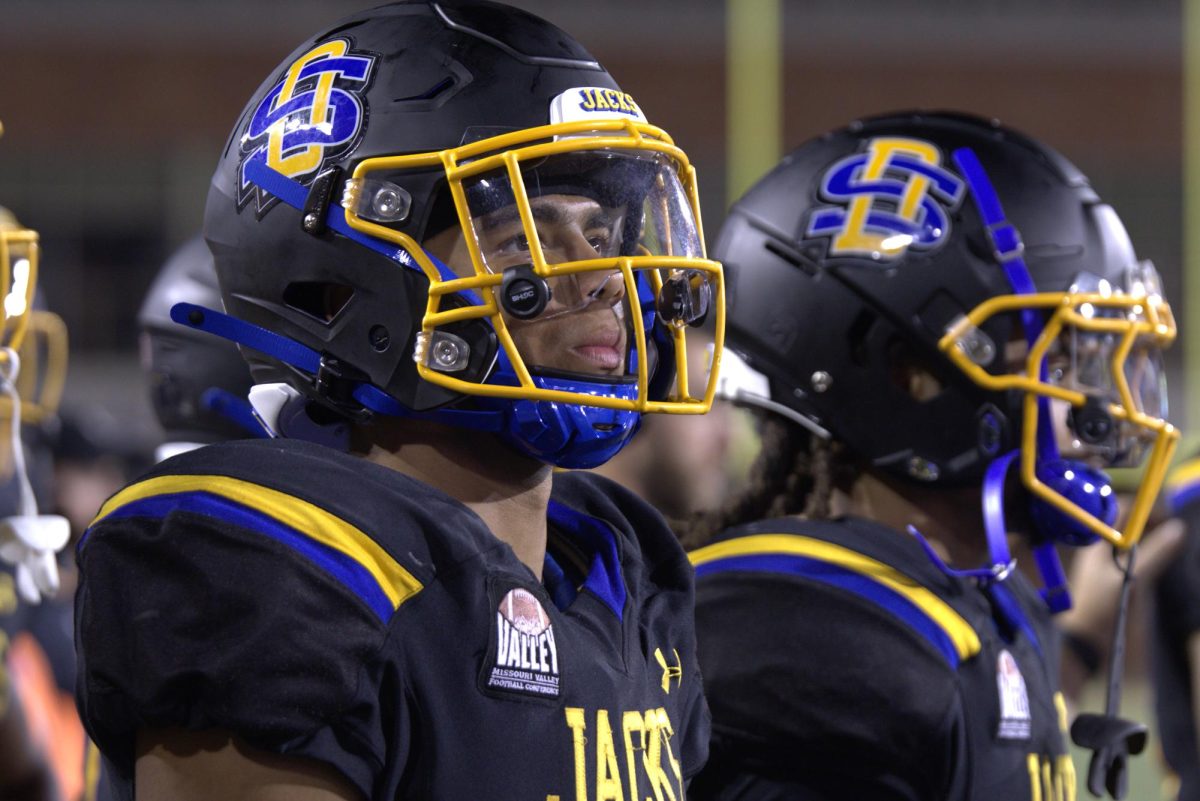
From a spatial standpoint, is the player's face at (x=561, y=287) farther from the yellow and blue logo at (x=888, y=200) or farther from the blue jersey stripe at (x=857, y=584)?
the yellow and blue logo at (x=888, y=200)

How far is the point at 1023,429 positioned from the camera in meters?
2.37

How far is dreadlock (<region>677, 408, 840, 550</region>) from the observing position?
246 cm

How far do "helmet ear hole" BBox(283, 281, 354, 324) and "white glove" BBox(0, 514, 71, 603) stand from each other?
0.67 metres

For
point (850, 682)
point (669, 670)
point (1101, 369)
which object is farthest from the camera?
point (1101, 369)

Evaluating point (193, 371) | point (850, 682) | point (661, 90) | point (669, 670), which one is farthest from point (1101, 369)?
point (661, 90)

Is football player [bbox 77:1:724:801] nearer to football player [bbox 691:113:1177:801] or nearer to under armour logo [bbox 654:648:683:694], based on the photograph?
under armour logo [bbox 654:648:683:694]

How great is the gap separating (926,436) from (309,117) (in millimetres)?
982

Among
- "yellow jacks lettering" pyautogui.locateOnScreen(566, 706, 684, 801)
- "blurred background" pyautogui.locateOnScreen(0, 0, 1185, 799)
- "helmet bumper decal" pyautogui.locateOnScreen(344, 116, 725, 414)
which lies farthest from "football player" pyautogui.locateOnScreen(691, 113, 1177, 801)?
"blurred background" pyautogui.locateOnScreen(0, 0, 1185, 799)

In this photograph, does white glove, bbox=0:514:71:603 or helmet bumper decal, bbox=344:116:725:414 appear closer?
helmet bumper decal, bbox=344:116:725:414

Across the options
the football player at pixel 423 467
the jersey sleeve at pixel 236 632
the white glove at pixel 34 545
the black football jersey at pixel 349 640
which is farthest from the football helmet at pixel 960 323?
the jersey sleeve at pixel 236 632

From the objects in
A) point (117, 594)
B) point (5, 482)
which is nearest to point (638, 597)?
point (117, 594)

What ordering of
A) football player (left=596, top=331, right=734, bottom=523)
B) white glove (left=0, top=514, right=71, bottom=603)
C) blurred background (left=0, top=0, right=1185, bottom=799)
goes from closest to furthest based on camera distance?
1. white glove (left=0, top=514, right=71, bottom=603)
2. football player (left=596, top=331, right=734, bottom=523)
3. blurred background (left=0, top=0, right=1185, bottom=799)

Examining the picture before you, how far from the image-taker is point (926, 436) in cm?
239

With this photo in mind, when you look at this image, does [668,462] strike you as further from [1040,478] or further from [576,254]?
[576,254]
